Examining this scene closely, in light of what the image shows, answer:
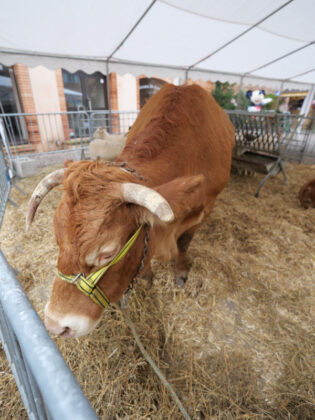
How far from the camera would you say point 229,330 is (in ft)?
7.04

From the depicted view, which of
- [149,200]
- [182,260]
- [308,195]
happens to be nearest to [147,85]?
[308,195]

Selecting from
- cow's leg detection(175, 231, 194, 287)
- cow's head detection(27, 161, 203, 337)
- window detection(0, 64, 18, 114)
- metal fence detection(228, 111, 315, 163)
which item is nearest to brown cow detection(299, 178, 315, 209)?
metal fence detection(228, 111, 315, 163)

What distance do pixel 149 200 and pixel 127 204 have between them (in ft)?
0.63

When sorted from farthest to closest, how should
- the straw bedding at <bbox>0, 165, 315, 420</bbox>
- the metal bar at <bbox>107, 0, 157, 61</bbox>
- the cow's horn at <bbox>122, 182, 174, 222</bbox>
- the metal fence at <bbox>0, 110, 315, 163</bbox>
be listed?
the metal fence at <bbox>0, 110, 315, 163</bbox>, the metal bar at <bbox>107, 0, 157, 61</bbox>, the straw bedding at <bbox>0, 165, 315, 420</bbox>, the cow's horn at <bbox>122, 182, 174, 222</bbox>

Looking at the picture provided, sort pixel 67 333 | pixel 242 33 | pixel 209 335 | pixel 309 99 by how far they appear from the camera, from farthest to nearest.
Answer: pixel 309 99 < pixel 242 33 < pixel 209 335 < pixel 67 333

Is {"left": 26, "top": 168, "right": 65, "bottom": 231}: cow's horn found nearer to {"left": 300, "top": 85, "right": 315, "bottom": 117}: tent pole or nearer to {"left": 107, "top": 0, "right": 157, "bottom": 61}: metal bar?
{"left": 107, "top": 0, "right": 157, "bottom": 61}: metal bar

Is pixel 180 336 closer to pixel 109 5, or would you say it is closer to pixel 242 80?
pixel 109 5

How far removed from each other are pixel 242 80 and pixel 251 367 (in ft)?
33.8

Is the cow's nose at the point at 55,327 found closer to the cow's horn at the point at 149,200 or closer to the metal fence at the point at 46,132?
the cow's horn at the point at 149,200

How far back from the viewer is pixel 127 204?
1.28 meters

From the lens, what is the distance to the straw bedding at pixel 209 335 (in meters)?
1.63

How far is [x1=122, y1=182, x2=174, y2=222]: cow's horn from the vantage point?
3.58 ft

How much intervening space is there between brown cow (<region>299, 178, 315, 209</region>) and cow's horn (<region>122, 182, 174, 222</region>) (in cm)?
437

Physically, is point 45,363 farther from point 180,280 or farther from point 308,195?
point 308,195
